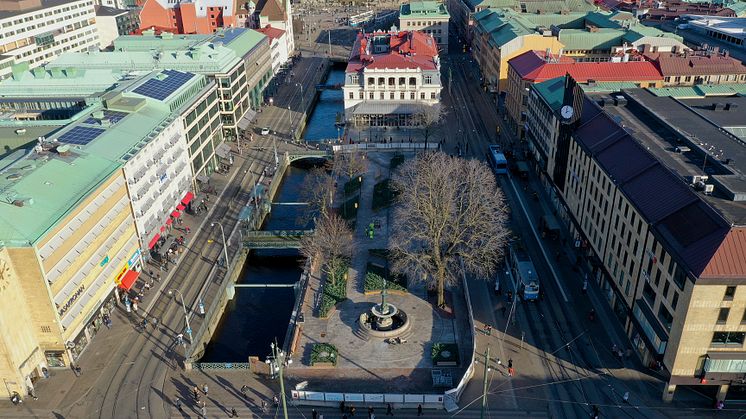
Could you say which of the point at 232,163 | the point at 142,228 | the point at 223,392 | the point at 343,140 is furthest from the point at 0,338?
the point at 343,140

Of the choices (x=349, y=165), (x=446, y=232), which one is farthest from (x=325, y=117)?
(x=446, y=232)

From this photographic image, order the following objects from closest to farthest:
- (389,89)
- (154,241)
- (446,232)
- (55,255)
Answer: (55,255), (446,232), (154,241), (389,89)

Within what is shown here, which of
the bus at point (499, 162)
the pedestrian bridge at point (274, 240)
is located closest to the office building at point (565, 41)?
→ the bus at point (499, 162)

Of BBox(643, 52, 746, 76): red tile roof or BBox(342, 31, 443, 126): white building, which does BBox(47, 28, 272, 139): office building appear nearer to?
BBox(342, 31, 443, 126): white building

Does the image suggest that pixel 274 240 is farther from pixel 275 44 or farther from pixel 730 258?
pixel 275 44

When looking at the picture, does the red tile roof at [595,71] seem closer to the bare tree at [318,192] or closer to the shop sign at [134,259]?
the bare tree at [318,192]

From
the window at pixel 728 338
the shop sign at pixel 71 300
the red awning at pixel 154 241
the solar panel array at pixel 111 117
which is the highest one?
the solar panel array at pixel 111 117
